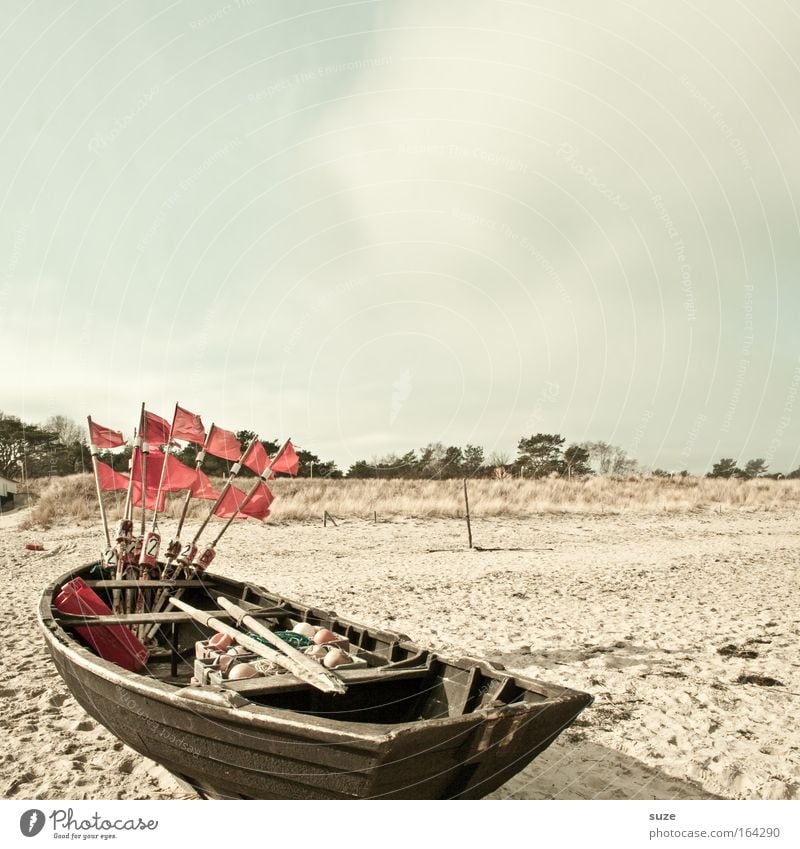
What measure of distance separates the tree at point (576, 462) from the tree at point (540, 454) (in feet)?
1.46

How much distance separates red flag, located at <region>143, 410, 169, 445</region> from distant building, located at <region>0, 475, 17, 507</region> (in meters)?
19.9

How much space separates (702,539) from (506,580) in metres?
8.11

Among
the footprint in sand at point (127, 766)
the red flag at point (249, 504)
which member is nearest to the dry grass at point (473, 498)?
the red flag at point (249, 504)

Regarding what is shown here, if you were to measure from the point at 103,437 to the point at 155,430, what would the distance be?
0.70m

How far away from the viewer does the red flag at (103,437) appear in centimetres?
727

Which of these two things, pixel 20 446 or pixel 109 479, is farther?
pixel 20 446

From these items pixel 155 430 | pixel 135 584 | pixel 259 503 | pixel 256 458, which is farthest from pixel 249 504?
pixel 135 584

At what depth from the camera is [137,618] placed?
514cm

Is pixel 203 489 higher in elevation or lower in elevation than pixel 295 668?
higher

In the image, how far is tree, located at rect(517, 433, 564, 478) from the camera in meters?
32.0

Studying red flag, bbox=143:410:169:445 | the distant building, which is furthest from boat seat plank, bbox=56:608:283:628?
the distant building

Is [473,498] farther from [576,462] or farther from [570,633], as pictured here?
[570,633]
